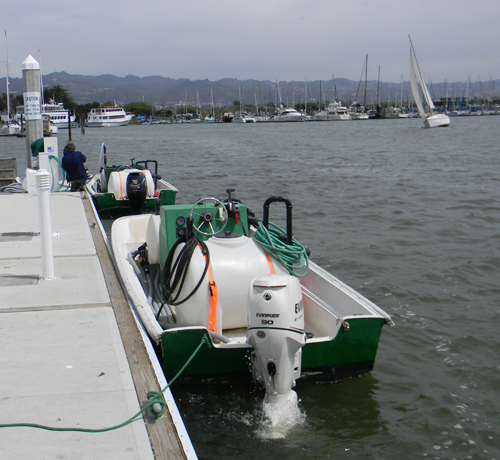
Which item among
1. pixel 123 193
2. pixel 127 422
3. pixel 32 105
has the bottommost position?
pixel 127 422

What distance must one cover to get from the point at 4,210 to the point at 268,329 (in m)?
7.97

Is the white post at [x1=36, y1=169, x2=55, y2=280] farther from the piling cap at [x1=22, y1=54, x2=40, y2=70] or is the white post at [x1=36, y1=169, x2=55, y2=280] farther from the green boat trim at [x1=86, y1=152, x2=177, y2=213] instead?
the piling cap at [x1=22, y1=54, x2=40, y2=70]

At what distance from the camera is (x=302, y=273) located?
20.5 feet

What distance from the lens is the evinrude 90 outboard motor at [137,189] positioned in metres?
14.4

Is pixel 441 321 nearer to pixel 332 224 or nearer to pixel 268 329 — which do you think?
pixel 268 329

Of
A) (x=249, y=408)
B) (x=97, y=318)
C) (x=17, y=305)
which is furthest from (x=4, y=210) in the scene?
(x=249, y=408)

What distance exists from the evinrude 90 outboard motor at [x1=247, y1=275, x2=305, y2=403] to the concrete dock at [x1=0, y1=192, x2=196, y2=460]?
2.90 ft

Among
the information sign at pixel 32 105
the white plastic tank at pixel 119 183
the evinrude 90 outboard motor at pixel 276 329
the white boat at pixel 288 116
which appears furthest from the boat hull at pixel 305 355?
the white boat at pixel 288 116

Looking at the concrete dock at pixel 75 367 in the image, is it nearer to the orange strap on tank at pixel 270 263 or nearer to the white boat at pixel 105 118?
the orange strap on tank at pixel 270 263

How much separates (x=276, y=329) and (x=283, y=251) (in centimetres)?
146

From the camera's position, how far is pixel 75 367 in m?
4.38

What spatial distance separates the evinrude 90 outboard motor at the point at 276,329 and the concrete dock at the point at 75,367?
885 millimetres

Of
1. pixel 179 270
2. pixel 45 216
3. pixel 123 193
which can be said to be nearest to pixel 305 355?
pixel 179 270

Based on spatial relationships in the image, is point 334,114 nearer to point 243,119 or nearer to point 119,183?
point 243,119
